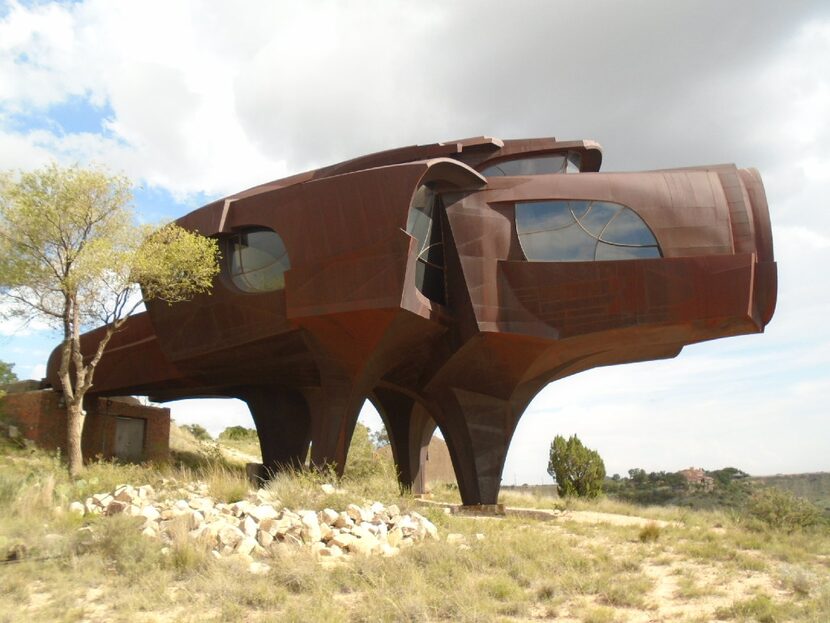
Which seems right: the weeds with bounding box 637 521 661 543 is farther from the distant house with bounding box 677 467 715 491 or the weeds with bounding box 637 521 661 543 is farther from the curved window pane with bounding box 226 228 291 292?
the distant house with bounding box 677 467 715 491

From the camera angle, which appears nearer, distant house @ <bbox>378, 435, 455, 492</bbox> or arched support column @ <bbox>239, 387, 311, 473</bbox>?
arched support column @ <bbox>239, 387, 311, 473</bbox>

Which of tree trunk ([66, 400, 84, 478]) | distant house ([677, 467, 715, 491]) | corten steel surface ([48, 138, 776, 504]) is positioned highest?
corten steel surface ([48, 138, 776, 504])

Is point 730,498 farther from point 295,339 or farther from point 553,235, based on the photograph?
point 295,339

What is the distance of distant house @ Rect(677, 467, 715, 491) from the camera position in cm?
4597

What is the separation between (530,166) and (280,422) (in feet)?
44.7

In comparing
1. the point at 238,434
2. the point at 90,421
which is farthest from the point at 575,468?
the point at 238,434

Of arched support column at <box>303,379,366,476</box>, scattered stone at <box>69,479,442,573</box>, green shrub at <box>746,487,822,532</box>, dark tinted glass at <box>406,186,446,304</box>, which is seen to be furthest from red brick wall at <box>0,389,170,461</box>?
green shrub at <box>746,487,822,532</box>

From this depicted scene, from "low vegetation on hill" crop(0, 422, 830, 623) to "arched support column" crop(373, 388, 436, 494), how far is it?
49.0 ft

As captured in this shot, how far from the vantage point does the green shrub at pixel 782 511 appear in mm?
14729

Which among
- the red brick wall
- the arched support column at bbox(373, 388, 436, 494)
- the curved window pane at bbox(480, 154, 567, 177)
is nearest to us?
the curved window pane at bbox(480, 154, 567, 177)

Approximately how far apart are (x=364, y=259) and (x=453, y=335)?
400cm

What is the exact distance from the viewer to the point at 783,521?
48.3ft

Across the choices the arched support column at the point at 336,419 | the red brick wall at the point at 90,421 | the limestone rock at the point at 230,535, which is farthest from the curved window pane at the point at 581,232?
the red brick wall at the point at 90,421

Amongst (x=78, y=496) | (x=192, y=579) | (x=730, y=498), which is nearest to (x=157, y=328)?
(x=78, y=496)
